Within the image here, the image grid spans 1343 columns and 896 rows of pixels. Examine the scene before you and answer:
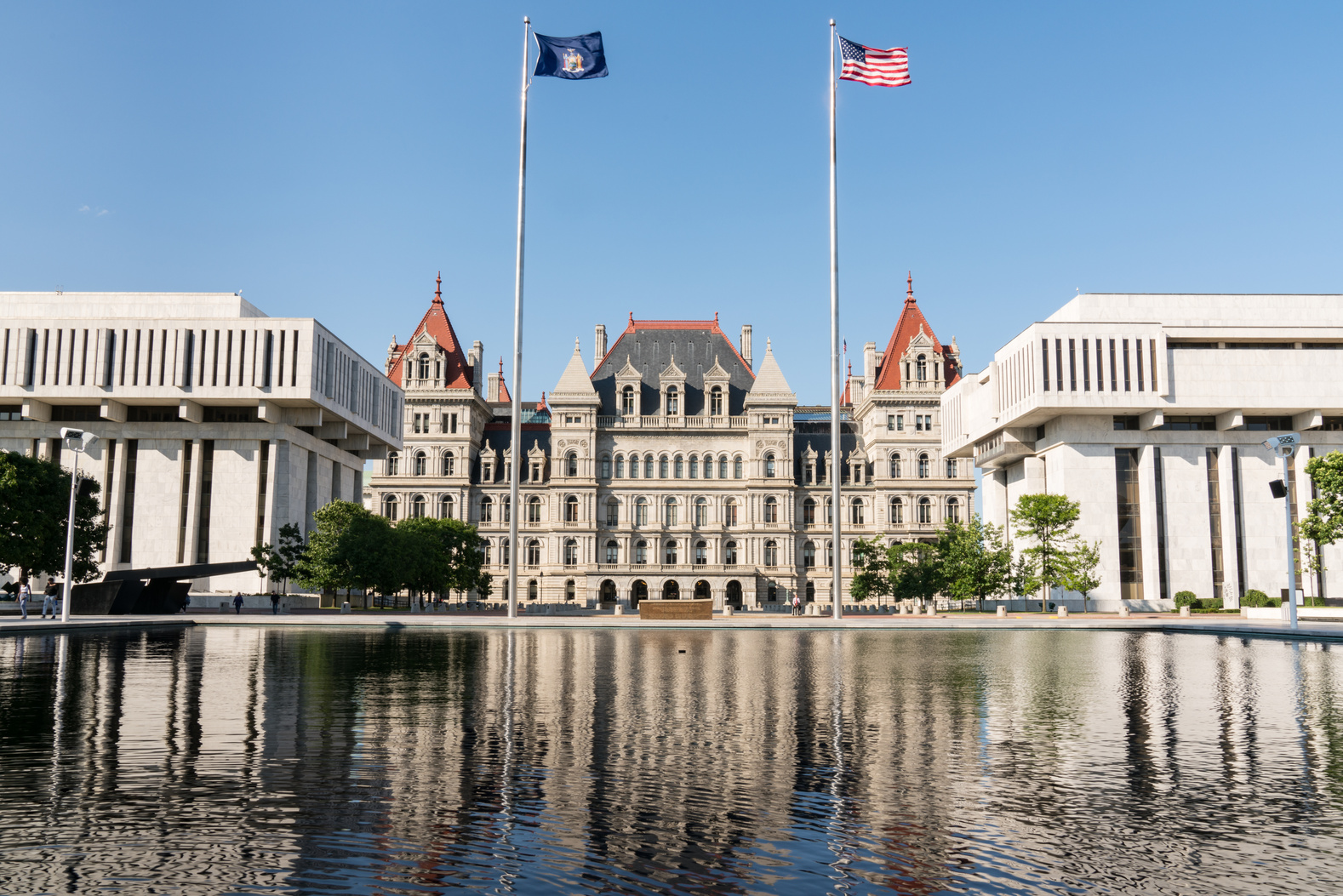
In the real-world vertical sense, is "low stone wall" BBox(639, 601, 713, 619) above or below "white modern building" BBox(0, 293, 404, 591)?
below

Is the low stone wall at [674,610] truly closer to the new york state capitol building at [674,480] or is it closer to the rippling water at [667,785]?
the rippling water at [667,785]

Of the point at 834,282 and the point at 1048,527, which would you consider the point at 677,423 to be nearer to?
the point at 1048,527

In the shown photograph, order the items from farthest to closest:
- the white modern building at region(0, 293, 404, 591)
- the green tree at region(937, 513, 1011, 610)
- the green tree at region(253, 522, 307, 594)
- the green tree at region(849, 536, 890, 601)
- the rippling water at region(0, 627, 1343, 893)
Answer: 1. the green tree at region(849, 536, 890, 601)
2. the white modern building at region(0, 293, 404, 591)
3. the green tree at region(937, 513, 1011, 610)
4. the green tree at region(253, 522, 307, 594)
5. the rippling water at region(0, 627, 1343, 893)

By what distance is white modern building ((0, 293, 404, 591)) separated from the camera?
70.2 meters

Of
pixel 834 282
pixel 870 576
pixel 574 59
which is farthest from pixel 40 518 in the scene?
pixel 870 576

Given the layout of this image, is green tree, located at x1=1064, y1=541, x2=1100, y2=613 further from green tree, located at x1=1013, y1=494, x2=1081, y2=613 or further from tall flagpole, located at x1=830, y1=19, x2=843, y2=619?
tall flagpole, located at x1=830, y1=19, x2=843, y2=619

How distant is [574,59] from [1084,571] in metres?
46.6

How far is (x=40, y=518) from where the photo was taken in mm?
52500

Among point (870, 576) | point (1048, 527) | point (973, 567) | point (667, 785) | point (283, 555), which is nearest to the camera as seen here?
point (667, 785)

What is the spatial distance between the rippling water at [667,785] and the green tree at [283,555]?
45.3m

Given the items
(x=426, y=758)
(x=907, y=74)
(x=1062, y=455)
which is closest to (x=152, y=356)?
(x=907, y=74)

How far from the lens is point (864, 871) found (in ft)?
23.1

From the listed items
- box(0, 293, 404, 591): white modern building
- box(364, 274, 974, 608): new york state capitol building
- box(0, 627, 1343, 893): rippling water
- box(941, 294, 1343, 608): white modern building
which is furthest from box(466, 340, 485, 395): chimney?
box(0, 627, 1343, 893): rippling water

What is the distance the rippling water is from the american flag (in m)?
33.8
